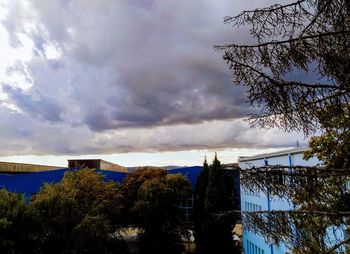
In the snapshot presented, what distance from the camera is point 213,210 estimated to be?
124ft

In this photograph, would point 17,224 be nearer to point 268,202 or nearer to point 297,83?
point 268,202

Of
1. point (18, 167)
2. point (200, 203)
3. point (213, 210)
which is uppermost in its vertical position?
point (18, 167)

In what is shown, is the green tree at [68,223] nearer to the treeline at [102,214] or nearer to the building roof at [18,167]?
the treeline at [102,214]

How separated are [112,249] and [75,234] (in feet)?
17.6

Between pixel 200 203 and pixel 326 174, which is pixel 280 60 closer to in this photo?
pixel 326 174

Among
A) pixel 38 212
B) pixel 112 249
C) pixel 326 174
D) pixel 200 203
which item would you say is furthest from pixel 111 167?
pixel 326 174

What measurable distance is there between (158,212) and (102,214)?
9402mm

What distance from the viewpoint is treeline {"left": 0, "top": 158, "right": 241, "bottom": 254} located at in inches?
976

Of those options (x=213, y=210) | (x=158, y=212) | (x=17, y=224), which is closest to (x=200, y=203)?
(x=213, y=210)

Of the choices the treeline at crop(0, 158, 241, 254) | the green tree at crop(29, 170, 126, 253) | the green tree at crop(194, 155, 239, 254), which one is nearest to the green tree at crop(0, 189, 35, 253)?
the treeline at crop(0, 158, 241, 254)

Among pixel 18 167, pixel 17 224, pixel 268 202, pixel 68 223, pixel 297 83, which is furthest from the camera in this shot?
pixel 18 167

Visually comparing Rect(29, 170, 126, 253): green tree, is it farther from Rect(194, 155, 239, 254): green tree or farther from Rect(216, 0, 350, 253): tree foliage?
Rect(216, 0, 350, 253): tree foliage

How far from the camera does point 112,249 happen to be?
3116 cm

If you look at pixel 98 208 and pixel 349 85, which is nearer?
pixel 349 85
